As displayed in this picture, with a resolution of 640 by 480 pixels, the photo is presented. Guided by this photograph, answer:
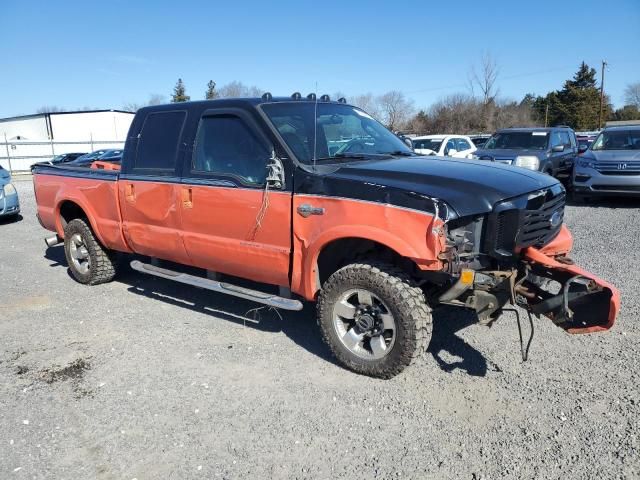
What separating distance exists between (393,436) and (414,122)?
60.7m

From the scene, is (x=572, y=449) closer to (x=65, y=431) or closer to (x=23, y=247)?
(x=65, y=431)

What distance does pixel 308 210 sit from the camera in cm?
380

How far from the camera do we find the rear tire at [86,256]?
6.01 metres

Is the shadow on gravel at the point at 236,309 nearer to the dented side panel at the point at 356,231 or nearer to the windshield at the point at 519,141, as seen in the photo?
the dented side panel at the point at 356,231

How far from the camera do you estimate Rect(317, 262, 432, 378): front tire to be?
11.5 feet

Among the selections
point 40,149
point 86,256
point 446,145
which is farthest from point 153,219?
point 40,149

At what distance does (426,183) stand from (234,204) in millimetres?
1636

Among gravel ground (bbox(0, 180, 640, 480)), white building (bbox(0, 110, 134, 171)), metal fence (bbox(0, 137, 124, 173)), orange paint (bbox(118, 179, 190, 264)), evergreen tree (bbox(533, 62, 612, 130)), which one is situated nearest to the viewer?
gravel ground (bbox(0, 180, 640, 480))

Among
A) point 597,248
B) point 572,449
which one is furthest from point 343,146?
point 597,248

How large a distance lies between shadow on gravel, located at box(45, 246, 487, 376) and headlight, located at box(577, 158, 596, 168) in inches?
299

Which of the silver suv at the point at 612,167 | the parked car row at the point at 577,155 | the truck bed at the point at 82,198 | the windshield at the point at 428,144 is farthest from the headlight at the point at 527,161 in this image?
the truck bed at the point at 82,198

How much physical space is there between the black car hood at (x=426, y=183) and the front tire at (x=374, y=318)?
1.82 feet

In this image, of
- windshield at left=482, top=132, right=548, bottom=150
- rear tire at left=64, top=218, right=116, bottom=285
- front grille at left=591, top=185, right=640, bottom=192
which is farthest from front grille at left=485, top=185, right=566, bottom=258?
windshield at left=482, top=132, right=548, bottom=150

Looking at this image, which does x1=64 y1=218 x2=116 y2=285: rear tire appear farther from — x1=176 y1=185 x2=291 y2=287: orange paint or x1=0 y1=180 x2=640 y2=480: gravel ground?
x1=176 y1=185 x2=291 y2=287: orange paint
